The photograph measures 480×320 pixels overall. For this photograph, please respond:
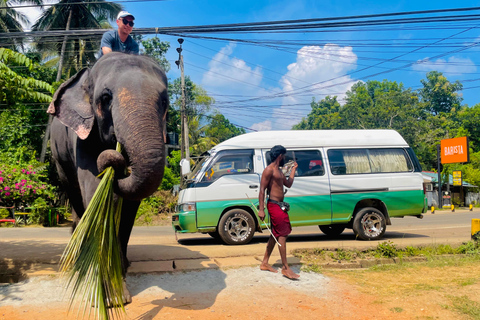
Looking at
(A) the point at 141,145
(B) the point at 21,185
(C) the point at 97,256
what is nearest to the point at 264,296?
(C) the point at 97,256

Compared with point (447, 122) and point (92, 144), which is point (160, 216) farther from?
point (447, 122)

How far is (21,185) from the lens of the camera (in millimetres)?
16438

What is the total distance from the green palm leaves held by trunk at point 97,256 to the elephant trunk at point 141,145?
0.72 ft

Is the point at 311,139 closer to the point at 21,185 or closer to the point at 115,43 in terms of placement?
the point at 115,43

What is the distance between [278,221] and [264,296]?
1195mm

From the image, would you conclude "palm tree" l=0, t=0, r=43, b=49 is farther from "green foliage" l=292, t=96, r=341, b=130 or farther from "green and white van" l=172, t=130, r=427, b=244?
"green foliage" l=292, t=96, r=341, b=130

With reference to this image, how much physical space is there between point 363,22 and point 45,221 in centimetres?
1536

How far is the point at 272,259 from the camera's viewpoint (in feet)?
21.5

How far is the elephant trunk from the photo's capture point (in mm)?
3426

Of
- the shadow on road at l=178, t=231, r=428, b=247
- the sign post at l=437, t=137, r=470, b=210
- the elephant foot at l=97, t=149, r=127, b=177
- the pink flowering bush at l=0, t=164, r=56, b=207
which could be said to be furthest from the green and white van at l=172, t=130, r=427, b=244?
the sign post at l=437, t=137, r=470, b=210

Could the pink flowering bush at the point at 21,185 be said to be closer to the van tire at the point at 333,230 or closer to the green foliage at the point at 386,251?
the van tire at the point at 333,230

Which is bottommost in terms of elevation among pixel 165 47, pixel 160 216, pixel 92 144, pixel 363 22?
pixel 160 216

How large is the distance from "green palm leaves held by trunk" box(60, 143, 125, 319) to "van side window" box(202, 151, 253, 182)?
522cm

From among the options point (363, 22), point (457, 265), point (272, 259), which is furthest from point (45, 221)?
point (457, 265)
